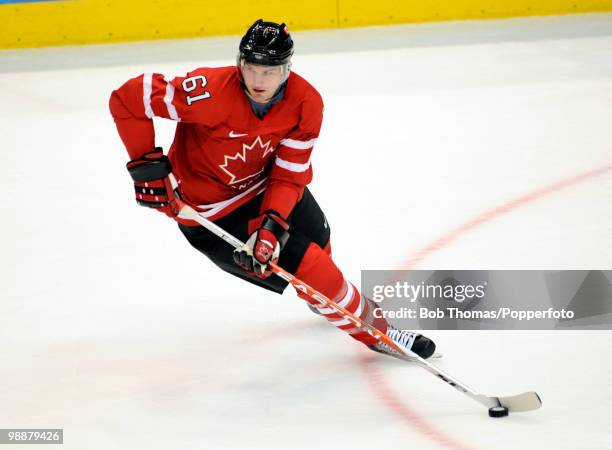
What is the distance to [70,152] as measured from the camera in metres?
5.39

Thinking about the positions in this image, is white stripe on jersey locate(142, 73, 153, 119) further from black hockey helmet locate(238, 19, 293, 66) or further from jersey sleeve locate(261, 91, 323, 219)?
jersey sleeve locate(261, 91, 323, 219)

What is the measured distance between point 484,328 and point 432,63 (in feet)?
11.2

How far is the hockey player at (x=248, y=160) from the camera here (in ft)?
9.57

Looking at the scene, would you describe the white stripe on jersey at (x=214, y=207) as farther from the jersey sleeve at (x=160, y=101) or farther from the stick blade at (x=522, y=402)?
the stick blade at (x=522, y=402)

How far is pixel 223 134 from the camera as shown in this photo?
9.86 feet

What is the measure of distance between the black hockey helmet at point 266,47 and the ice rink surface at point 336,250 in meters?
1.06

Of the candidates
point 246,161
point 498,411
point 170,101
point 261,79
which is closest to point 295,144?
point 246,161

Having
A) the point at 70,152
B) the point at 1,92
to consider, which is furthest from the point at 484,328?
the point at 1,92

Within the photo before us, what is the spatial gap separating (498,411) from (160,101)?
4.55ft

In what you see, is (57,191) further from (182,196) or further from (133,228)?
(182,196)

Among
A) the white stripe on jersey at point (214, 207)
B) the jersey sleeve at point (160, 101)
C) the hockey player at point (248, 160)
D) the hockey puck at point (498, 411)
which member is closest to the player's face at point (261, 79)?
the hockey player at point (248, 160)

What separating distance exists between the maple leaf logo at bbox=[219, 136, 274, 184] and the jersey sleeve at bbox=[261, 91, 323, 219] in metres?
0.05

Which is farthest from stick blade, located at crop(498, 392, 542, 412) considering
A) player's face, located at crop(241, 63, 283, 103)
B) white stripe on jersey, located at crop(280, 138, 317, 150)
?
player's face, located at crop(241, 63, 283, 103)

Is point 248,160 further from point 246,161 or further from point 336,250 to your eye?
point 336,250
